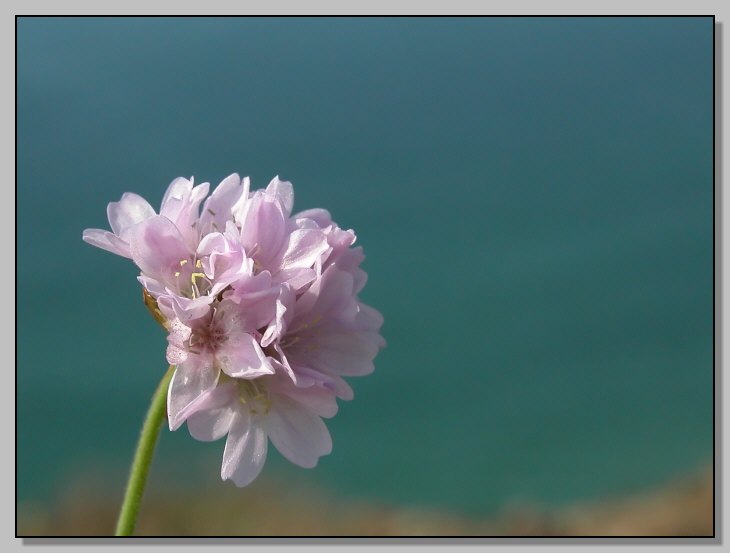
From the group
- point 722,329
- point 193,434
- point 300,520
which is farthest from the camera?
point 300,520

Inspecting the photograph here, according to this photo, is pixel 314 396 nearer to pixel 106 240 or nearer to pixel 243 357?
pixel 243 357

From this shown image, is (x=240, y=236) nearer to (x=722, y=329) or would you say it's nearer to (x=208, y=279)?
(x=208, y=279)

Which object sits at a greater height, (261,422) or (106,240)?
(106,240)

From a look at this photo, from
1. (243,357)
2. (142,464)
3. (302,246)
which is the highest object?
(302,246)

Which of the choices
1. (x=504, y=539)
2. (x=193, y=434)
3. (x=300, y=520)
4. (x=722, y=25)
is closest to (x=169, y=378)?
(x=193, y=434)

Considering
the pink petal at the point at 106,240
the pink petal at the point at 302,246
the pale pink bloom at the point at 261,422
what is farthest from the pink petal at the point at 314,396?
the pink petal at the point at 106,240

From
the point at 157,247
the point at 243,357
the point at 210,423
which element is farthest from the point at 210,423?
the point at 157,247

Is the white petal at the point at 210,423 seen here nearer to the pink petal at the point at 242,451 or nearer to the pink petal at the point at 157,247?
the pink petal at the point at 242,451

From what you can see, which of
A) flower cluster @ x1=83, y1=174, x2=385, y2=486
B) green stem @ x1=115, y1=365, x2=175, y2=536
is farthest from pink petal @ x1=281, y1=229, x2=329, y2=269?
green stem @ x1=115, y1=365, x2=175, y2=536

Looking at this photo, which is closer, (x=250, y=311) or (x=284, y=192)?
(x=250, y=311)
